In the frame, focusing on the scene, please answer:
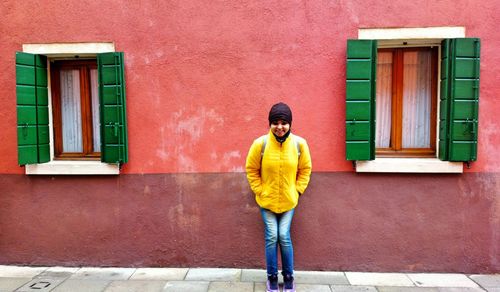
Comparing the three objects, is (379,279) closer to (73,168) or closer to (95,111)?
(73,168)

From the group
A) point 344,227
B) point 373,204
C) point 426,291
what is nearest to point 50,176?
A: point 344,227

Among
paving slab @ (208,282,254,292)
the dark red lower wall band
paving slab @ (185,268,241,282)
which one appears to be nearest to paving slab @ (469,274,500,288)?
the dark red lower wall band

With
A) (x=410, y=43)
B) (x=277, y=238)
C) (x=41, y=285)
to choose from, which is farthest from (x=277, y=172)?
(x=41, y=285)

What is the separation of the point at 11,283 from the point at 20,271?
366 mm

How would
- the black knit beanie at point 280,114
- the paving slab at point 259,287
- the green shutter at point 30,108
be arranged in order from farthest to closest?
the green shutter at point 30,108
the paving slab at point 259,287
the black knit beanie at point 280,114

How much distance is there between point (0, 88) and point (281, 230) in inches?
151

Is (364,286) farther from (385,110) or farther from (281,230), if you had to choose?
(385,110)

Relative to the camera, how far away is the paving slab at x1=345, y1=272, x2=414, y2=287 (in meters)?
4.18

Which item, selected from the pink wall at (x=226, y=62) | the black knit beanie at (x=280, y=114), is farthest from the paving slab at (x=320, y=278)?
the black knit beanie at (x=280, y=114)

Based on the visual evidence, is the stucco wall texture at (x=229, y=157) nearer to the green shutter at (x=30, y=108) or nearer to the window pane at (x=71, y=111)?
the green shutter at (x=30, y=108)

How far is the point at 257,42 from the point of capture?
14.5 ft

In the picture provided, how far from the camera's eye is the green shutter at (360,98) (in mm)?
4262

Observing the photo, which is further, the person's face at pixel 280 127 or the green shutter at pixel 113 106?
the green shutter at pixel 113 106

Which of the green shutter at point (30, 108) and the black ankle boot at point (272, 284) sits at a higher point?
the green shutter at point (30, 108)
